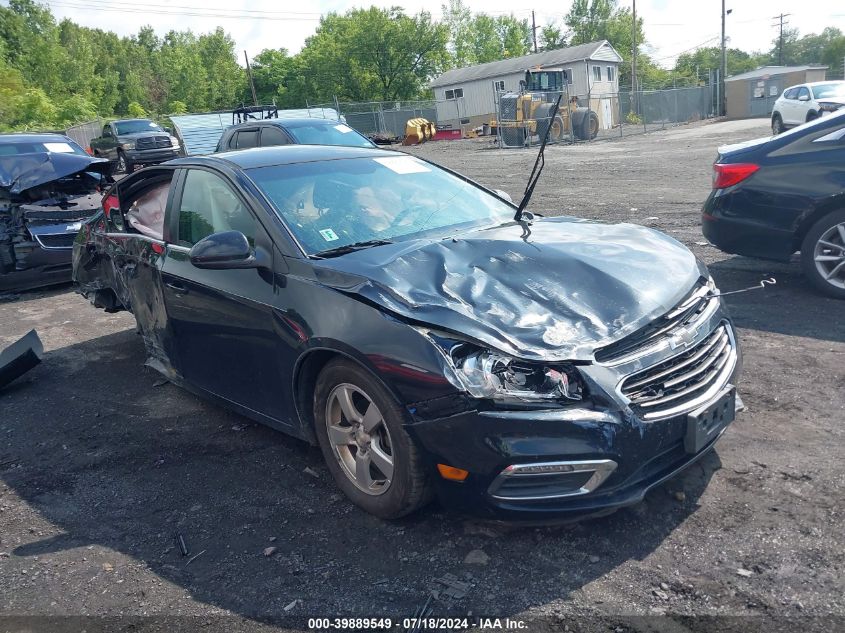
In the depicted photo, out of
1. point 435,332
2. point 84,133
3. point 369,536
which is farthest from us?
point 84,133

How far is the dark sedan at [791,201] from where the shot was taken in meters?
5.82

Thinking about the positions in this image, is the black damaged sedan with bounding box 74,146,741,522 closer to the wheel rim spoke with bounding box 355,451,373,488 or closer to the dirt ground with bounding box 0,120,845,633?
the wheel rim spoke with bounding box 355,451,373,488

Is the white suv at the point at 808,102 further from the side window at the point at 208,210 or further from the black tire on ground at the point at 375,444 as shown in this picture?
the black tire on ground at the point at 375,444

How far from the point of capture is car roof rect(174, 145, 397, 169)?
14.5 feet

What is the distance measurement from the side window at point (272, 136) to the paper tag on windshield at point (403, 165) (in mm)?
8214

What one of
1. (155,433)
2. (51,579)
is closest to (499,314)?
(51,579)

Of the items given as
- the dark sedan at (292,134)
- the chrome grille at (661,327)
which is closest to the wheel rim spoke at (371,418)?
the chrome grille at (661,327)

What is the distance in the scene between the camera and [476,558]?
302 centimetres

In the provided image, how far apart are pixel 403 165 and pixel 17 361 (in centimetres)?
344

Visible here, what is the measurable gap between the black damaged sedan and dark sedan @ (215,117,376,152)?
8123 millimetres

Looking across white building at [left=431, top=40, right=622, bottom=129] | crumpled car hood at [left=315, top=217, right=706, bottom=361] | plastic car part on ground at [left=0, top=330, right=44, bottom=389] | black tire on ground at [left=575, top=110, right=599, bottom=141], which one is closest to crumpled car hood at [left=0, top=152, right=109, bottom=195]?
plastic car part on ground at [left=0, top=330, right=44, bottom=389]

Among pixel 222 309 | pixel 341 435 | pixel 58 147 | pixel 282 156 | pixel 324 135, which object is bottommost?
pixel 341 435

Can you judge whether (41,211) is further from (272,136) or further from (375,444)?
(375,444)

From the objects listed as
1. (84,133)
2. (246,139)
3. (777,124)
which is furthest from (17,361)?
(84,133)
